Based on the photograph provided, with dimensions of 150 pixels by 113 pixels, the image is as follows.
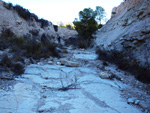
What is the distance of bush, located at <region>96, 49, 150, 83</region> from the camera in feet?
11.1

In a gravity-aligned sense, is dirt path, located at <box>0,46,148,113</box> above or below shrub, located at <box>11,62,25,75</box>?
below

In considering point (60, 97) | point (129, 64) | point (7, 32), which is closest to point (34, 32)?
point (7, 32)

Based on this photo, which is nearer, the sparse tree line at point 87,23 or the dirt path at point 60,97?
the dirt path at point 60,97

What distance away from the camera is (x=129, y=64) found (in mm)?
4184

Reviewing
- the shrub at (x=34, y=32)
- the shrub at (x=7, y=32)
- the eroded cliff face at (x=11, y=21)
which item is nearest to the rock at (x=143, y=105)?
the shrub at (x=7, y=32)

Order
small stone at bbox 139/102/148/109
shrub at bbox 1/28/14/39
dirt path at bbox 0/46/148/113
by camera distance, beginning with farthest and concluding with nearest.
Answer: shrub at bbox 1/28/14/39 → small stone at bbox 139/102/148/109 → dirt path at bbox 0/46/148/113

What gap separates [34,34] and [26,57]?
4844 millimetres

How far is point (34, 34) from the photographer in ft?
29.5

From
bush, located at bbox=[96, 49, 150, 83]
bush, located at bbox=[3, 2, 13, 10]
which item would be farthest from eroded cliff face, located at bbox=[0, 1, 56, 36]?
bush, located at bbox=[96, 49, 150, 83]

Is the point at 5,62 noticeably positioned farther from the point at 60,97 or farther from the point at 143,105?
the point at 143,105

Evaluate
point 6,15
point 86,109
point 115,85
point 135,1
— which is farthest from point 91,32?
point 86,109

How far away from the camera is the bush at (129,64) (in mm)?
3373

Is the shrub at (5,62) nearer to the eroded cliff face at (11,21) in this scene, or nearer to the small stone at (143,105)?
the small stone at (143,105)

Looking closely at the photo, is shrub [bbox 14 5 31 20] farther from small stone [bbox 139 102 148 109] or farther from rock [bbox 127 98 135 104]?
small stone [bbox 139 102 148 109]
